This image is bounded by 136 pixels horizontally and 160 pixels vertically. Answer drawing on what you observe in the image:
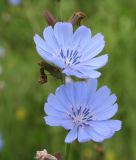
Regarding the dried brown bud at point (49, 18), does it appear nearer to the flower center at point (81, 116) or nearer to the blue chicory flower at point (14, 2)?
the flower center at point (81, 116)

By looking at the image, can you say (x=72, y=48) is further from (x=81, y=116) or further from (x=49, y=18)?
(x=81, y=116)

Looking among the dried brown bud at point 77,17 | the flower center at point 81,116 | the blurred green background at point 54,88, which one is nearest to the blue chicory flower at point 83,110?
the flower center at point 81,116

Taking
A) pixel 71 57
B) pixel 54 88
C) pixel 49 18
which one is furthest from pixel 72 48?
pixel 54 88

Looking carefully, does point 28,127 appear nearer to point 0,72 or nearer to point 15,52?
point 0,72

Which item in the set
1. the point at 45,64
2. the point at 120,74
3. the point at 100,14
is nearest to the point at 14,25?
the point at 100,14

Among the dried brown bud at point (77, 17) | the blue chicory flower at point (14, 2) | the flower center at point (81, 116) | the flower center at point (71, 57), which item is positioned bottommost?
the flower center at point (81, 116)

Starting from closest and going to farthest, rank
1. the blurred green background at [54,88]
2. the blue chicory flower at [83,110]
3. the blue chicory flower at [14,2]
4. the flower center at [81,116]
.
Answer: the blue chicory flower at [83,110]
the flower center at [81,116]
the blurred green background at [54,88]
the blue chicory flower at [14,2]

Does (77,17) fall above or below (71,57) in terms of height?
above
